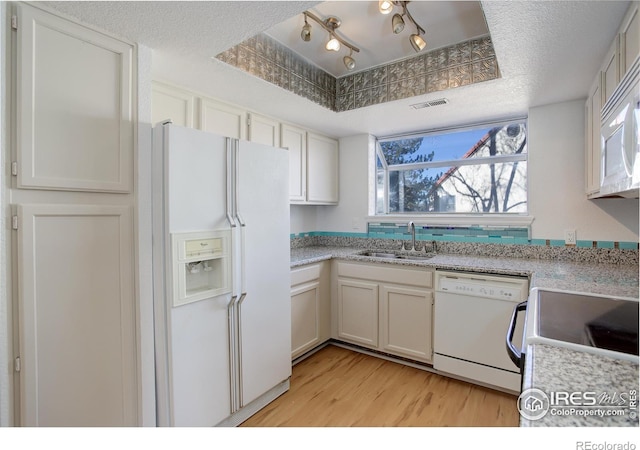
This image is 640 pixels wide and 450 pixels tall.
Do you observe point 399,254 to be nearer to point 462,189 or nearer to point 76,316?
point 462,189

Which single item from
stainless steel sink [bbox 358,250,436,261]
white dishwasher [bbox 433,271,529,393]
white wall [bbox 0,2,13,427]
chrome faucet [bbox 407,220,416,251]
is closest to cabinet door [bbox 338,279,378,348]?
stainless steel sink [bbox 358,250,436,261]

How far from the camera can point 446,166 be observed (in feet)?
10.4

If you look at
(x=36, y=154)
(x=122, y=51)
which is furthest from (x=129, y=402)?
(x=122, y=51)

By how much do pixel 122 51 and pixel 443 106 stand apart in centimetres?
214

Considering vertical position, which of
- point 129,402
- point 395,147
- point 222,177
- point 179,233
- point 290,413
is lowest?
point 290,413

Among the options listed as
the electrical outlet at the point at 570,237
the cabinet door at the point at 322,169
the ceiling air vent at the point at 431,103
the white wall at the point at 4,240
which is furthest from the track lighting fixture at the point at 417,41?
the white wall at the point at 4,240

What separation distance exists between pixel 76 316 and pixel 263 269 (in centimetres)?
96

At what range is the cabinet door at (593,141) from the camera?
1842 millimetres

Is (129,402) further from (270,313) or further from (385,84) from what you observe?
(385,84)

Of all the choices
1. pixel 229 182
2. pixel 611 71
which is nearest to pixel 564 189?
pixel 611 71

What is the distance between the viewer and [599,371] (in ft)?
2.58

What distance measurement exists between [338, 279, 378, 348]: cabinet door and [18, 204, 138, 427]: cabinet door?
1.73 m

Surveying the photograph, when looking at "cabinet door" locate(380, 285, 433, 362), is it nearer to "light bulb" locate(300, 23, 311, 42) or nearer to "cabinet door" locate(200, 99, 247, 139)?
"cabinet door" locate(200, 99, 247, 139)

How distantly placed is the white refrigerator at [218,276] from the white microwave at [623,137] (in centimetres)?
167
